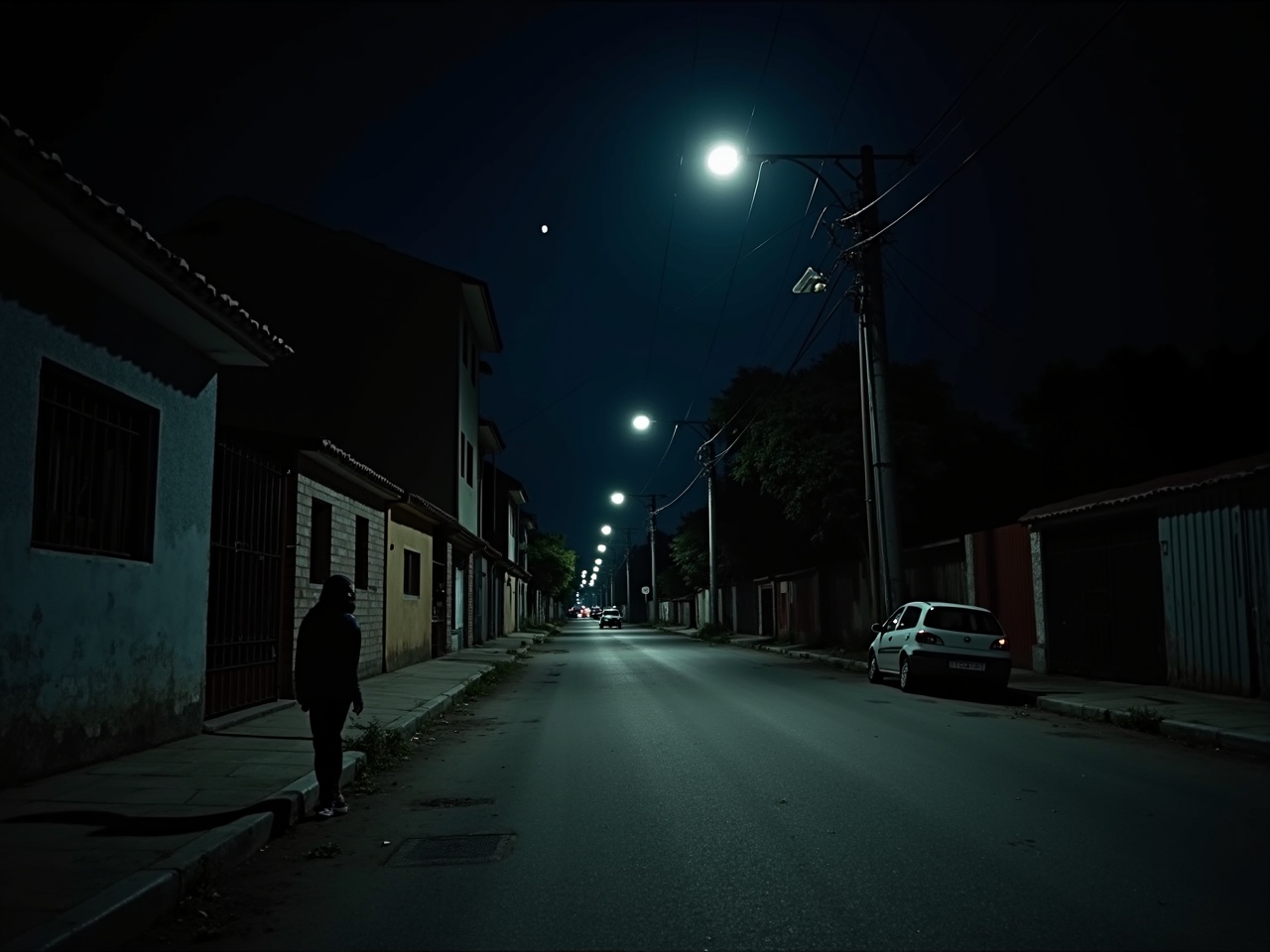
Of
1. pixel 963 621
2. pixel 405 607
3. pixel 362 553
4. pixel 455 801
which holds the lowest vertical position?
pixel 455 801

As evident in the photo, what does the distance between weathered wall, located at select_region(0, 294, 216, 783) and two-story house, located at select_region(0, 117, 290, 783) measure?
2 cm

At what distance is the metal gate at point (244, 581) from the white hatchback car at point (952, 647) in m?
9.93

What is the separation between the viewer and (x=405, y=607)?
23.6 metres

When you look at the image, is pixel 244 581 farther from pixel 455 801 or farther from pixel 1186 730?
pixel 1186 730

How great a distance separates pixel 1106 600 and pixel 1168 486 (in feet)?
9.70

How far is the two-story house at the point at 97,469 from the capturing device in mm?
7566

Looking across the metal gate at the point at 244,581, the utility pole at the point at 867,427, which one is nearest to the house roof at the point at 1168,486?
the utility pole at the point at 867,427

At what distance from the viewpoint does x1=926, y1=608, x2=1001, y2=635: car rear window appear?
1658 cm

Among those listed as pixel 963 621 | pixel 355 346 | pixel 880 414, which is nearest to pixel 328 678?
pixel 963 621

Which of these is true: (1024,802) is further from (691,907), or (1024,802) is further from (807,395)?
(807,395)

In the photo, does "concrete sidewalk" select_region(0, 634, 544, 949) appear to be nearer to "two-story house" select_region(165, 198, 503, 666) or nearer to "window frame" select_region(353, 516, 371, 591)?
"window frame" select_region(353, 516, 371, 591)

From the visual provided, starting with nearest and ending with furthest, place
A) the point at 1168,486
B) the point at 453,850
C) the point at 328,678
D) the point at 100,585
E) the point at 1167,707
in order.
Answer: the point at 453,850, the point at 328,678, the point at 100,585, the point at 1167,707, the point at 1168,486

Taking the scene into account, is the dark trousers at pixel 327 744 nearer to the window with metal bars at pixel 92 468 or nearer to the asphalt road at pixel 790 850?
the asphalt road at pixel 790 850

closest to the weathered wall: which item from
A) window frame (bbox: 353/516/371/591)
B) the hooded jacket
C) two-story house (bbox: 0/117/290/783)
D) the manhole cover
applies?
two-story house (bbox: 0/117/290/783)
